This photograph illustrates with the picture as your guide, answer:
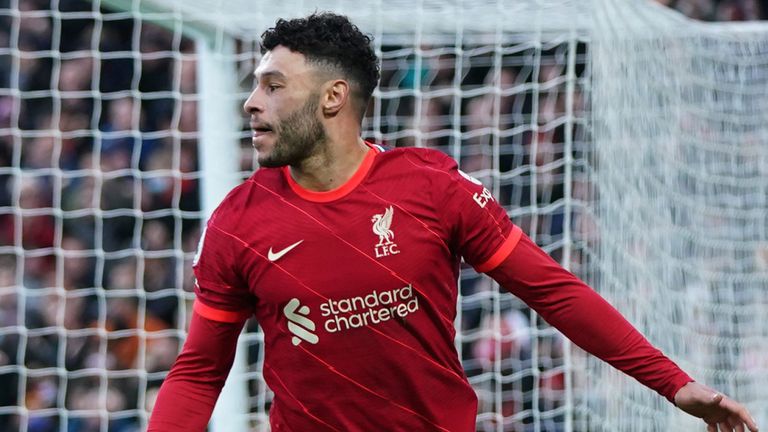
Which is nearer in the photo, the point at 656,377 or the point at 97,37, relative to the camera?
the point at 656,377

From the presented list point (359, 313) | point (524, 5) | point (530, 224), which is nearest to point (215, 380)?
point (359, 313)

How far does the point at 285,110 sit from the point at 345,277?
42 centimetres

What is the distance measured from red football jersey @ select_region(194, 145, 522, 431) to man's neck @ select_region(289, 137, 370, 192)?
0.8 inches

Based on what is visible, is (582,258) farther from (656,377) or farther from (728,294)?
(656,377)

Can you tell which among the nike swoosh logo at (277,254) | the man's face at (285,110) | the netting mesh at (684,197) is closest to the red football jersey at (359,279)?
the nike swoosh logo at (277,254)

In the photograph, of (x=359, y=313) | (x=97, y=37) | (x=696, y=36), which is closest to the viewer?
(x=359, y=313)

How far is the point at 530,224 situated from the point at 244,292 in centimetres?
309

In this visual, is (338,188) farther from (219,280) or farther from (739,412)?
(739,412)

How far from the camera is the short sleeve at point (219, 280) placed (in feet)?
9.26

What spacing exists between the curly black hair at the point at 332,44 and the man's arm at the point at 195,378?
0.64m

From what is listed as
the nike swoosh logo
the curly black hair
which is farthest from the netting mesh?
the nike swoosh logo

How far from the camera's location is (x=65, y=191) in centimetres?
587

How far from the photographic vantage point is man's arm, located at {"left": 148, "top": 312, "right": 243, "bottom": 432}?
286cm

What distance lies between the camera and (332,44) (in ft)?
9.48
